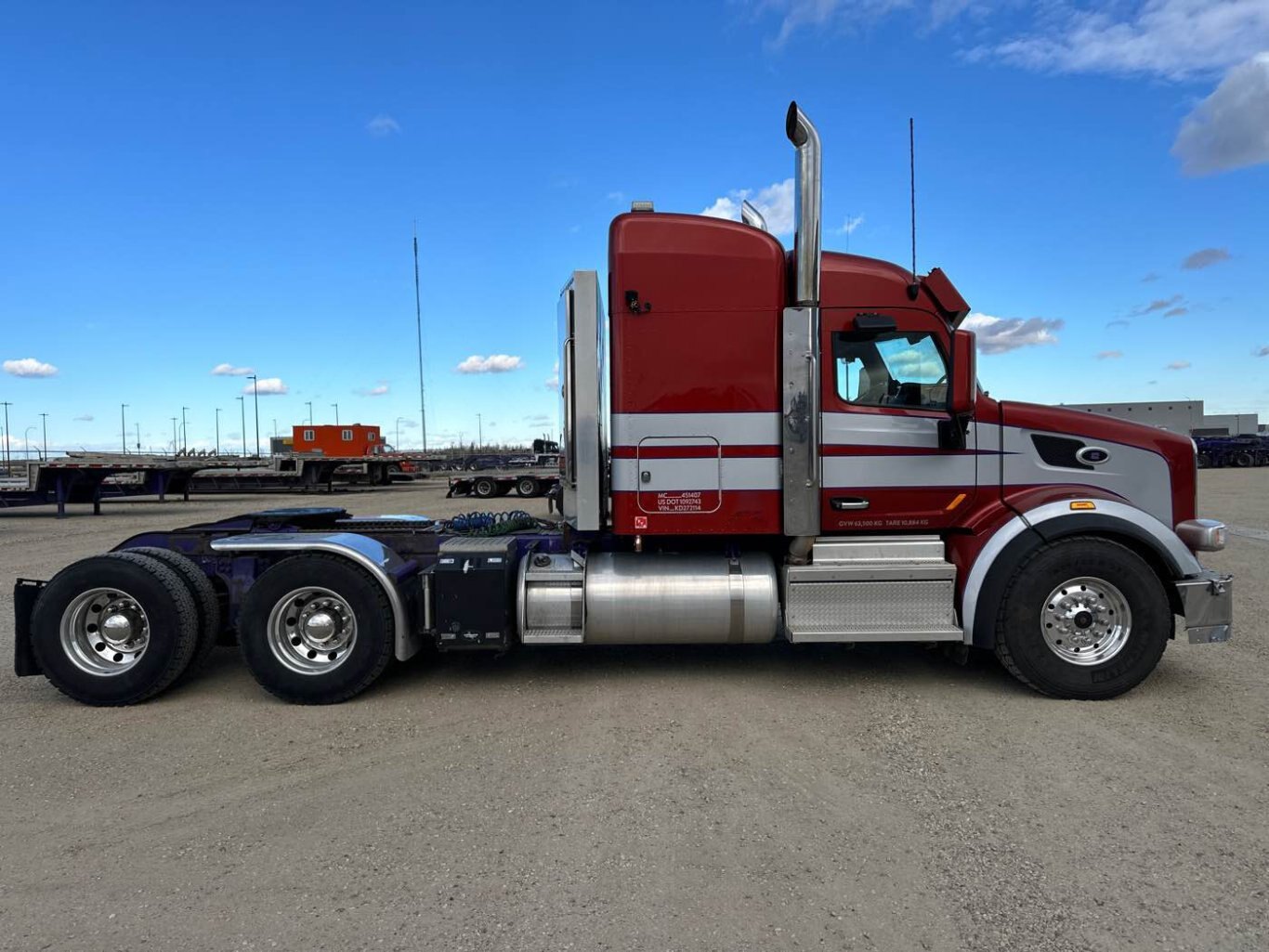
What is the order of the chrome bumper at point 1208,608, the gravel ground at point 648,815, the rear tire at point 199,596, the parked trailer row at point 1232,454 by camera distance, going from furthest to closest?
the parked trailer row at point 1232,454, the rear tire at point 199,596, the chrome bumper at point 1208,608, the gravel ground at point 648,815

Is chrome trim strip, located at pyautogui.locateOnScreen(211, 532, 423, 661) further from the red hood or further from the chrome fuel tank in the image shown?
the red hood

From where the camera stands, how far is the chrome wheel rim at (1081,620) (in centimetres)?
484

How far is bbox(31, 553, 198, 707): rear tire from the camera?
4.98m

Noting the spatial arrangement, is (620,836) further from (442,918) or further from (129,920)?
(129,920)

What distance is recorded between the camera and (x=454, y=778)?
380cm

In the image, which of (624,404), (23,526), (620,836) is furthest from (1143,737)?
(23,526)

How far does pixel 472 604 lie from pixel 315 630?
1104 millimetres

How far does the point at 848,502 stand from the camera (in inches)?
203

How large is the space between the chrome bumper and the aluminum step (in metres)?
1.46

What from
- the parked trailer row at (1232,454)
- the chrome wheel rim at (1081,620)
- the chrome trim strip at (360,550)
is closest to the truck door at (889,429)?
the chrome wheel rim at (1081,620)

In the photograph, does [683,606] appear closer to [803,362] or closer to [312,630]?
[803,362]

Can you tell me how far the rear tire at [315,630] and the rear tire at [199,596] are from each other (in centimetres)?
45

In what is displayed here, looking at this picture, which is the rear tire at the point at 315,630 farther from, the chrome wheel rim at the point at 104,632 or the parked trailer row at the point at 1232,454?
the parked trailer row at the point at 1232,454

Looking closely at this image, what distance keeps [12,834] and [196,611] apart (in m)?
1.98
